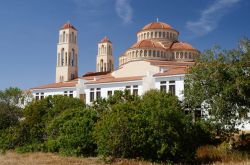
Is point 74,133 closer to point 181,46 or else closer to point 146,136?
point 146,136

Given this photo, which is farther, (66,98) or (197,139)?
(66,98)

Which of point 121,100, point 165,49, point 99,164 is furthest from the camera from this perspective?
point 165,49

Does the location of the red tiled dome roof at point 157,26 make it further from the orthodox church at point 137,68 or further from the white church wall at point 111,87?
the white church wall at point 111,87

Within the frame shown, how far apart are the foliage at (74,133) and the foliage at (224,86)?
783 cm

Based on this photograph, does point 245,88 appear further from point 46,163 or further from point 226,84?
point 46,163

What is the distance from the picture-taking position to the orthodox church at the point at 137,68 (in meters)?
44.9

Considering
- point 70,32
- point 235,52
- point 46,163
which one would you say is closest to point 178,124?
point 235,52

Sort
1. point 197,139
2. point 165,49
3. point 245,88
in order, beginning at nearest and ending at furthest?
point 245,88
point 197,139
point 165,49

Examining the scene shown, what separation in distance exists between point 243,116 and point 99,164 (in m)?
10.4

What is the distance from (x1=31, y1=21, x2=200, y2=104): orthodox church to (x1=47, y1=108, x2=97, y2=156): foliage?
13.0m

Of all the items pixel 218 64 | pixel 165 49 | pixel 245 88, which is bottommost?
pixel 245 88

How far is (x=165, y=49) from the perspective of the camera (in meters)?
58.6


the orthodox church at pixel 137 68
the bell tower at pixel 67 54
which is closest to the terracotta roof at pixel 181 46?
the orthodox church at pixel 137 68

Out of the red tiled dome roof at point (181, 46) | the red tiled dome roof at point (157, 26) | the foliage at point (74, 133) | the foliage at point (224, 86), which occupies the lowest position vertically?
the foliage at point (74, 133)
